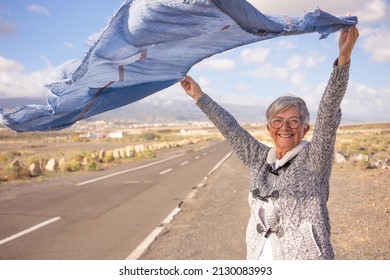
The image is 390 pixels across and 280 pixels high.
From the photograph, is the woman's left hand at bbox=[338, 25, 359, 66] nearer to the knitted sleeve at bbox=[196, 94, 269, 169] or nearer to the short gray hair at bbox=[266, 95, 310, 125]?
the short gray hair at bbox=[266, 95, 310, 125]

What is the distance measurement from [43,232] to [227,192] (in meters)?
5.18

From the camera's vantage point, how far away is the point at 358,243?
5316 millimetres

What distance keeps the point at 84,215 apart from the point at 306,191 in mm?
6731

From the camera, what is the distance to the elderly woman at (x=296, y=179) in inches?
83.4

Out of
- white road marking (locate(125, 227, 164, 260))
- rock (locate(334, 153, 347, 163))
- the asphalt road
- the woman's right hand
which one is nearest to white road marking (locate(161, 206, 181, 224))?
the asphalt road

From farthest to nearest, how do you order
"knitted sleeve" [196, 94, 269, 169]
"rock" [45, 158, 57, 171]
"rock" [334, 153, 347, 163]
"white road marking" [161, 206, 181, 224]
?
"rock" [45, 158, 57, 171] → "rock" [334, 153, 347, 163] → "white road marking" [161, 206, 181, 224] → "knitted sleeve" [196, 94, 269, 169]

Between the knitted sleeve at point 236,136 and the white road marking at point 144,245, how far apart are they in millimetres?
3105

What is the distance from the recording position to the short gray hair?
2359 millimetres

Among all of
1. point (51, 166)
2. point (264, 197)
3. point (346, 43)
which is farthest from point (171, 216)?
point (51, 166)

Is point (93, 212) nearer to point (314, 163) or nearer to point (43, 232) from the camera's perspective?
point (43, 232)

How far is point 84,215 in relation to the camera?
819 centimetres

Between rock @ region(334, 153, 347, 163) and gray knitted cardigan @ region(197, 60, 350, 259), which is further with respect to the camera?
rock @ region(334, 153, 347, 163)

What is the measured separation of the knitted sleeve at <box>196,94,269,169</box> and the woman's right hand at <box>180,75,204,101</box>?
0.07m
